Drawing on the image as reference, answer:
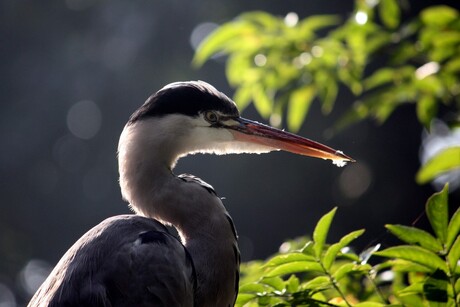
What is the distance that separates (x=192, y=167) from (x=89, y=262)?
23.2 ft

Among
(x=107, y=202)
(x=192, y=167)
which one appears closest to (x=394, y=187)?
(x=192, y=167)

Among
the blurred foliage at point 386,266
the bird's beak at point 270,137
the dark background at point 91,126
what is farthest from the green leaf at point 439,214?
the dark background at point 91,126

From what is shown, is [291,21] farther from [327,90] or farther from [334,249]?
[334,249]

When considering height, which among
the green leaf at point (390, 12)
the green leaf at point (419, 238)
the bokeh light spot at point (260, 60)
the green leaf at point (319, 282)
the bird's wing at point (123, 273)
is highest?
the green leaf at point (390, 12)

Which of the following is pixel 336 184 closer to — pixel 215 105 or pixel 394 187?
pixel 394 187

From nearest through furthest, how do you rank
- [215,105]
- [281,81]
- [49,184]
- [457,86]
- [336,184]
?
1. [215,105]
2. [457,86]
3. [281,81]
4. [336,184]
5. [49,184]

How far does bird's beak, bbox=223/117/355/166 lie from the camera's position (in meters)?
2.29

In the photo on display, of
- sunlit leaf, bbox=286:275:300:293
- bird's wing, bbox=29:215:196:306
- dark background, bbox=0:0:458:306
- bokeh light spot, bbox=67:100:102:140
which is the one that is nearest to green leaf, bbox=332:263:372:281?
sunlit leaf, bbox=286:275:300:293

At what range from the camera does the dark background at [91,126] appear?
8.77 meters

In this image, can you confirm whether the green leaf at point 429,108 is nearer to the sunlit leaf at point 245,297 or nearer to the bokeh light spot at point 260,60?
the bokeh light spot at point 260,60

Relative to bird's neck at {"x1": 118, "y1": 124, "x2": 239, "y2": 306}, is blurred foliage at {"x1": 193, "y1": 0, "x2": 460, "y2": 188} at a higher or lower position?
higher

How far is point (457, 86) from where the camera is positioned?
260 cm

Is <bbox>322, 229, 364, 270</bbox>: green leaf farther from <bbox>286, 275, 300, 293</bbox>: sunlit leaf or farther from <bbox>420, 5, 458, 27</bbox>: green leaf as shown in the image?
<bbox>420, 5, 458, 27</bbox>: green leaf

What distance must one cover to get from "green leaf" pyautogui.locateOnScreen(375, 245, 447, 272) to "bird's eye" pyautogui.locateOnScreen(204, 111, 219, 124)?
953mm
